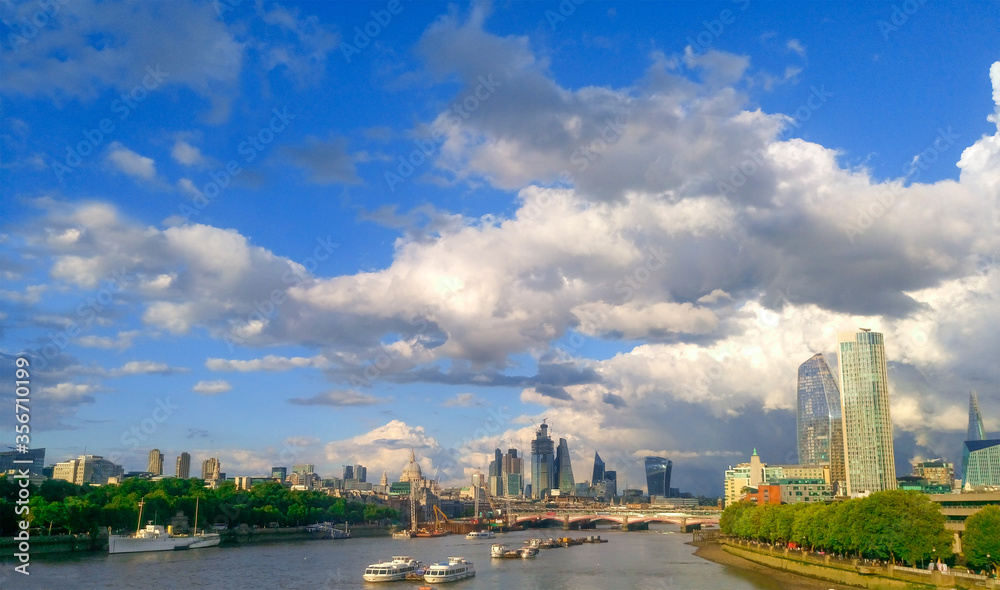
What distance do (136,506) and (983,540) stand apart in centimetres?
12954

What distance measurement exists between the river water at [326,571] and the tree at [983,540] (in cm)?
2109

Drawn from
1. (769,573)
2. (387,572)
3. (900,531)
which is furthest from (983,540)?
(387,572)

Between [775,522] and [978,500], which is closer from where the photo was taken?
[978,500]

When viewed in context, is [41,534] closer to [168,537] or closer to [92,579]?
[168,537]

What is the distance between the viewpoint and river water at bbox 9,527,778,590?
278 feet

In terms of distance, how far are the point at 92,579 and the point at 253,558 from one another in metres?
36.6

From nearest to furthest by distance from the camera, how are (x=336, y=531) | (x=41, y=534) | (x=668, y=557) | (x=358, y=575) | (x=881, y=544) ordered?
(x=881, y=544) → (x=358, y=575) → (x=41, y=534) → (x=668, y=557) → (x=336, y=531)

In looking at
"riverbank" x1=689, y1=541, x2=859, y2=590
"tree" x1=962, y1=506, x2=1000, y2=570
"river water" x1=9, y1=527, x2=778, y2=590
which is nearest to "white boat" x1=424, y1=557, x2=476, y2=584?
"river water" x1=9, y1=527, x2=778, y2=590

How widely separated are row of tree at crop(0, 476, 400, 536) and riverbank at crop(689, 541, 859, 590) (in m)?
96.5

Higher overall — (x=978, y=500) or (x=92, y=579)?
(x=978, y=500)

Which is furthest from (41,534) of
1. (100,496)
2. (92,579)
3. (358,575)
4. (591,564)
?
(591,564)

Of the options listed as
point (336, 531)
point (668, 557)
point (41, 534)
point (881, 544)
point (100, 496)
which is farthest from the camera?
point (336, 531)

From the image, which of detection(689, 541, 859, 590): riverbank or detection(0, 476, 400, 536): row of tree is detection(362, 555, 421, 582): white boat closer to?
detection(689, 541, 859, 590): riverbank

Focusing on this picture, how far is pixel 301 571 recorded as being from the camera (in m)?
100
